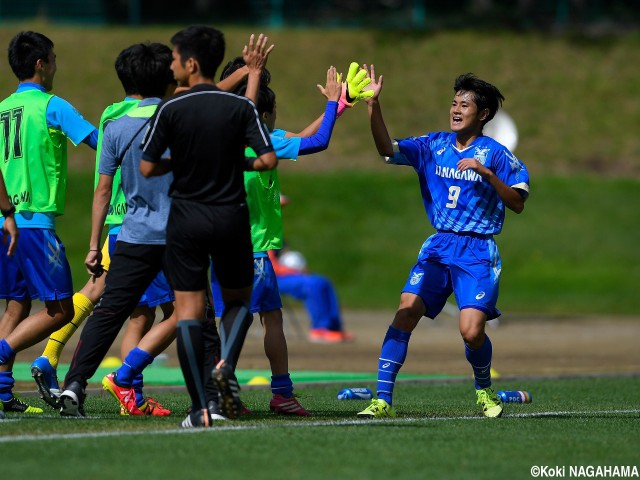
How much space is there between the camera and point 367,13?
38156 mm

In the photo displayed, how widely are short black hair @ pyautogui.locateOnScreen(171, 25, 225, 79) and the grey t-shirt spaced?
2.33 feet

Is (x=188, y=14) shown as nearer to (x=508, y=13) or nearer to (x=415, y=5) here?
(x=415, y=5)

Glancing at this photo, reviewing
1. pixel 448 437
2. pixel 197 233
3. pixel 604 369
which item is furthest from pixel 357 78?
pixel 604 369

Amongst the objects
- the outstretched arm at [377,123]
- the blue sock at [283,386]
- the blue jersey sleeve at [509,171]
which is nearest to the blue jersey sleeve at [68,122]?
the outstretched arm at [377,123]

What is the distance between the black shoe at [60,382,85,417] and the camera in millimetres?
7664

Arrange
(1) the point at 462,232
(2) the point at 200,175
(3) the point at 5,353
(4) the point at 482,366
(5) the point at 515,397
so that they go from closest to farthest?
A: (2) the point at 200,175 < (3) the point at 5,353 < (1) the point at 462,232 < (4) the point at 482,366 < (5) the point at 515,397

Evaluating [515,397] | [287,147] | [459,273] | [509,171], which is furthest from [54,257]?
[515,397]

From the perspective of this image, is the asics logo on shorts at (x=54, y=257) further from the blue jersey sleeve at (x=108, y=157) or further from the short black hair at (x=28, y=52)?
the short black hair at (x=28, y=52)

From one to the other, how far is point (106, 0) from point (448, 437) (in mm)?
32749

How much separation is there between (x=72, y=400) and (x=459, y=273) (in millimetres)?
2702

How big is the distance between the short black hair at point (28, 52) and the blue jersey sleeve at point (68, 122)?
0.29 meters

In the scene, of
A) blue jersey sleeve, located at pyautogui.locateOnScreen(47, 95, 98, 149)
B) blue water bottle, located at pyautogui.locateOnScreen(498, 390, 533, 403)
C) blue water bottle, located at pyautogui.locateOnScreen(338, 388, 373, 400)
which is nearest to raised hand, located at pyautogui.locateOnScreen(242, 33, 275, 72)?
blue jersey sleeve, located at pyautogui.locateOnScreen(47, 95, 98, 149)

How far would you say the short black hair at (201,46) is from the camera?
713 cm

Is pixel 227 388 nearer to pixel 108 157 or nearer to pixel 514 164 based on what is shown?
pixel 108 157
